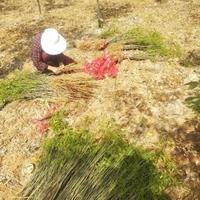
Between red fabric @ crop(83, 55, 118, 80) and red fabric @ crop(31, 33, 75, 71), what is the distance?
0.46m

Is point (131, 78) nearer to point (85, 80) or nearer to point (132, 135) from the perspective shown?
point (85, 80)

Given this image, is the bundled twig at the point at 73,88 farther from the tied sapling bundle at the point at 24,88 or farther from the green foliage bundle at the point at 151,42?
the green foliage bundle at the point at 151,42

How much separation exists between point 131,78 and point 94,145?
5.77 feet

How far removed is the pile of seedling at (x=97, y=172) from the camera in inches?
186

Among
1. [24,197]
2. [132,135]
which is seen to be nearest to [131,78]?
[132,135]

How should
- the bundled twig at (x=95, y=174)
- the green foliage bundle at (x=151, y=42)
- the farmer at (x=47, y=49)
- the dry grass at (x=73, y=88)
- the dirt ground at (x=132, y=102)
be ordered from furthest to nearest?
the green foliage bundle at (x=151, y=42)
the farmer at (x=47, y=49)
the dry grass at (x=73, y=88)
the dirt ground at (x=132, y=102)
the bundled twig at (x=95, y=174)

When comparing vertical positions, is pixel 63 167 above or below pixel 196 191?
above

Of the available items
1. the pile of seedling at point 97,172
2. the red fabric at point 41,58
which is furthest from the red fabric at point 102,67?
the pile of seedling at point 97,172

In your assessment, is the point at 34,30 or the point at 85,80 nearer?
the point at 85,80

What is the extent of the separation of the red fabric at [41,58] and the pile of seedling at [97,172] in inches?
68.3

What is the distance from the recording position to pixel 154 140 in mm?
5703

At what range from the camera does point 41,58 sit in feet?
23.3

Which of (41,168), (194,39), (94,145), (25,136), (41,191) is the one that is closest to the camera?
(41,191)

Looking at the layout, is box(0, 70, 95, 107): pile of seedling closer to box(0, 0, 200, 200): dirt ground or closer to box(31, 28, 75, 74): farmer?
box(0, 0, 200, 200): dirt ground
